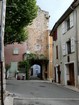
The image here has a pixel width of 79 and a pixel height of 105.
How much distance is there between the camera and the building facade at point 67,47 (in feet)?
86.9

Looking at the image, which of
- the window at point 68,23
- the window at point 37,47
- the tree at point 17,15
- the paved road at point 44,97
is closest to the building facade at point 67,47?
the window at point 68,23

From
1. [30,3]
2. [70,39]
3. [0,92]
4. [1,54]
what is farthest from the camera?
[70,39]

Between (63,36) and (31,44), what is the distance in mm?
18738

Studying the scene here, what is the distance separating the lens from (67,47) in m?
30.9

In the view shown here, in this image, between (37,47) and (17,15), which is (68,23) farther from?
(37,47)

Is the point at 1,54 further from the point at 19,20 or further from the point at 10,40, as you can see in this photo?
the point at 10,40

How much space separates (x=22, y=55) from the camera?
48938mm

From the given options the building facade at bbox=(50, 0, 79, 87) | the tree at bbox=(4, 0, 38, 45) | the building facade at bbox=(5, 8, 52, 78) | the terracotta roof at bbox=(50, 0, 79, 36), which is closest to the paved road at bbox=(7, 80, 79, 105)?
the tree at bbox=(4, 0, 38, 45)

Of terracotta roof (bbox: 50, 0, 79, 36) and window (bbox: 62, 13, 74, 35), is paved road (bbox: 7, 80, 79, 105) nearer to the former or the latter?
terracotta roof (bbox: 50, 0, 79, 36)

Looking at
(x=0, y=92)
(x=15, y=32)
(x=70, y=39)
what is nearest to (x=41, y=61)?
(x=70, y=39)

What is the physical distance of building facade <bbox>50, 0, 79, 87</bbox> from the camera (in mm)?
26480

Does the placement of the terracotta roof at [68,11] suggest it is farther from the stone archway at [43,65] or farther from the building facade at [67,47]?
the stone archway at [43,65]

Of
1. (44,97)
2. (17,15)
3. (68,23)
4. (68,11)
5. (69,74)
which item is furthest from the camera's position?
(69,74)

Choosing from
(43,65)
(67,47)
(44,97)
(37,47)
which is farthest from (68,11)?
(37,47)
